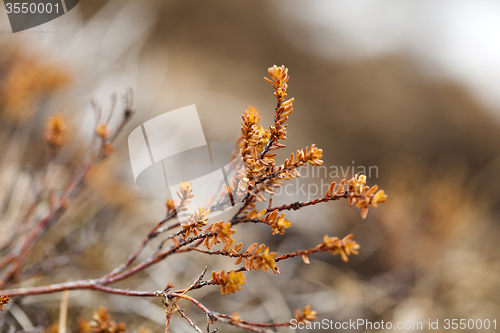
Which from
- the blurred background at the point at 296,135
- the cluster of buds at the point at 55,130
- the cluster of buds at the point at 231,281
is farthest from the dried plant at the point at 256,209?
the blurred background at the point at 296,135

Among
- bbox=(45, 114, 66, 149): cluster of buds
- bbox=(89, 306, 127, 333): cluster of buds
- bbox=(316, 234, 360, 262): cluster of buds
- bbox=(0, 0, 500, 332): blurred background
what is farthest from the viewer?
bbox=(0, 0, 500, 332): blurred background

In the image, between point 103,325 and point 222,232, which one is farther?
→ point 103,325

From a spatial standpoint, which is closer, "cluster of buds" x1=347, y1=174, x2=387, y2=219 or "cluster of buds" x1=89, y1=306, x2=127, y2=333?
"cluster of buds" x1=347, y1=174, x2=387, y2=219

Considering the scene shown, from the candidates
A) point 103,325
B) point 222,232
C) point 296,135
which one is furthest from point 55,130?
point 296,135

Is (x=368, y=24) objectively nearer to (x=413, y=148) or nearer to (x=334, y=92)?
(x=334, y=92)

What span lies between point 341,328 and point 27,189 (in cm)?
118

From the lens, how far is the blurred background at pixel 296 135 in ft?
3.31

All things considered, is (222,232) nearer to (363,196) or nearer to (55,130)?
(363,196)

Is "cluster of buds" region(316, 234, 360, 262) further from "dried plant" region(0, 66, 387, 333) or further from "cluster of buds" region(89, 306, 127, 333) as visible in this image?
"cluster of buds" region(89, 306, 127, 333)

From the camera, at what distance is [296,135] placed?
201 centimetres

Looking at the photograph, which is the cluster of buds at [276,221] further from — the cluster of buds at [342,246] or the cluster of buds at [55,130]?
the cluster of buds at [55,130]

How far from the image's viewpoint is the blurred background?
1.01m

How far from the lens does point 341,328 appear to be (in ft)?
3.38

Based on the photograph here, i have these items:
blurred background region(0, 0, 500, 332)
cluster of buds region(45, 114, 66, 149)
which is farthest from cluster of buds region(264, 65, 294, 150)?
blurred background region(0, 0, 500, 332)
